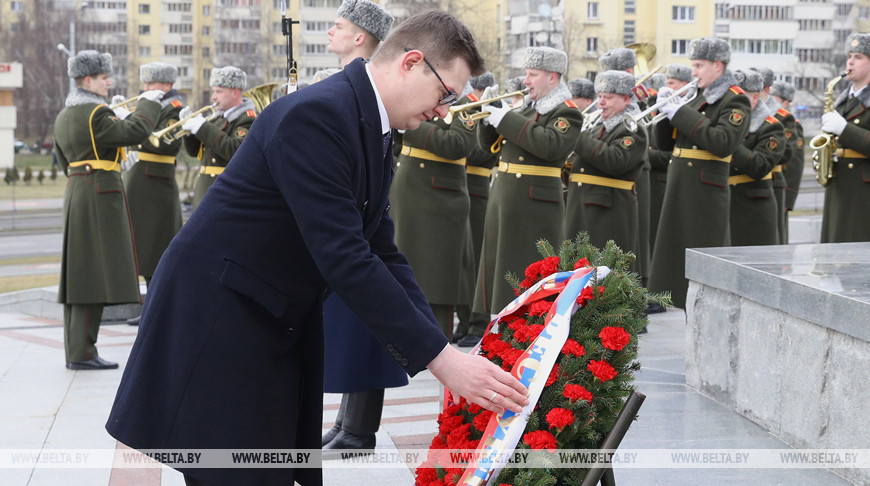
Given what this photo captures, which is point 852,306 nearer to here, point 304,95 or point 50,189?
point 304,95

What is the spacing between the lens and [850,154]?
7.88m

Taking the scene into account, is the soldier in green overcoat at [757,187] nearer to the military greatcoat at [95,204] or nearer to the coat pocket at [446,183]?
the coat pocket at [446,183]

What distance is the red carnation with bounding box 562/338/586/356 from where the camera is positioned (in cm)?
310

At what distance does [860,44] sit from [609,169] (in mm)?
1918

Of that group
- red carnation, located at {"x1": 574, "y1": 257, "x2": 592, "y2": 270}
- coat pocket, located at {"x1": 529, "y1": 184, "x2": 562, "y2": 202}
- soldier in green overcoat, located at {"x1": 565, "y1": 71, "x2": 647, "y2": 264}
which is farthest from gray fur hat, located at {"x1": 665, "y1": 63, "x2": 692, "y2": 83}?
red carnation, located at {"x1": 574, "y1": 257, "x2": 592, "y2": 270}

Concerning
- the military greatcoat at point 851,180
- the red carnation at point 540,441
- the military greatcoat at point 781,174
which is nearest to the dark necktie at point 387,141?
the red carnation at point 540,441

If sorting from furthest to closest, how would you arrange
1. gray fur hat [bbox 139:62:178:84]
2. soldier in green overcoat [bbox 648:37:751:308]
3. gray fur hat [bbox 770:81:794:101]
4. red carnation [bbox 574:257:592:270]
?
gray fur hat [bbox 770:81:794:101], gray fur hat [bbox 139:62:178:84], soldier in green overcoat [bbox 648:37:751:308], red carnation [bbox 574:257:592:270]

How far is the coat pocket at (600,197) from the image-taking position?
8180 millimetres

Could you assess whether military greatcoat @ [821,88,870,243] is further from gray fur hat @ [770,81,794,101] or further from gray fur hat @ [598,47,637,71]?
gray fur hat @ [770,81,794,101]

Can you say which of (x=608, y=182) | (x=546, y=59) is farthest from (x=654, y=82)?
(x=546, y=59)

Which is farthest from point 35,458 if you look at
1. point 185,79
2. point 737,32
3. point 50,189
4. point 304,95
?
point 185,79

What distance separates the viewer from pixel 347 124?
2.70 m

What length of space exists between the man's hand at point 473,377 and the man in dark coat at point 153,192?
7.17 m

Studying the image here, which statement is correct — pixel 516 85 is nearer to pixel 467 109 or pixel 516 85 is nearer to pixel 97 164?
pixel 467 109
